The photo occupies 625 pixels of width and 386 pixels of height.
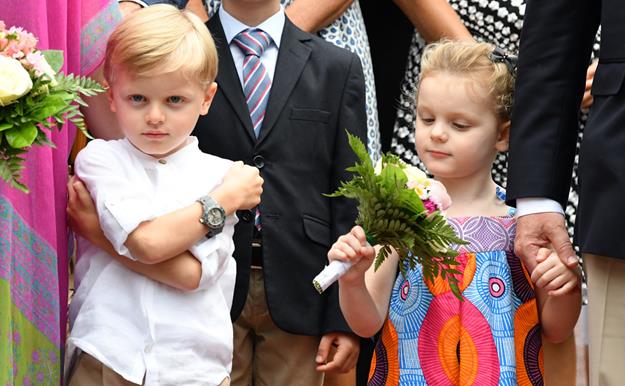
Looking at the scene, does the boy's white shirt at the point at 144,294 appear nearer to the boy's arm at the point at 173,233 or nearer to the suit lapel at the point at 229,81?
the boy's arm at the point at 173,233

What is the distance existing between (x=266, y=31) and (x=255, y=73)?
0.19 m

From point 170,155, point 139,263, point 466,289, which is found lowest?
point 466,289

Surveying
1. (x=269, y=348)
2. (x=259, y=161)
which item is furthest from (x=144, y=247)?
(x=269, y=348)

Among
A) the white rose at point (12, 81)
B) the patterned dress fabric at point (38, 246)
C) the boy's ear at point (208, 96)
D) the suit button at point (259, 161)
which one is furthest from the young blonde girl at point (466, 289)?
the white rose at point (12, 81)

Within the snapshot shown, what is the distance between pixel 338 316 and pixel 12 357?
4.45ft

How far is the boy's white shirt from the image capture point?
3.99 metres

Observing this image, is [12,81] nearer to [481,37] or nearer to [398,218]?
[398,218]

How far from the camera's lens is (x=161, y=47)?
414 centimetres

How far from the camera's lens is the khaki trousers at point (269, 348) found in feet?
15.7

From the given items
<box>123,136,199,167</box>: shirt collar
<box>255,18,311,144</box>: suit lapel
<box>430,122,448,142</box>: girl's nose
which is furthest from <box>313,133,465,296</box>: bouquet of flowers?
<box>255,18,311,144</box>: suit lapel

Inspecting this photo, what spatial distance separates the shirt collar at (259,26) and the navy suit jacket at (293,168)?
0.04 metres

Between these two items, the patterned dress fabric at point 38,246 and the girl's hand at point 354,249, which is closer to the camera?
the patterned dress fabric at point 38,246

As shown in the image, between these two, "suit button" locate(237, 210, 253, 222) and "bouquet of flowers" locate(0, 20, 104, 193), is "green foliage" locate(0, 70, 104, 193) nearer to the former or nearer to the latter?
"bouquet of flowers" locate(0, 20, 104, 193)

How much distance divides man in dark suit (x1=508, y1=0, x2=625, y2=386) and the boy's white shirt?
998 millimetres
